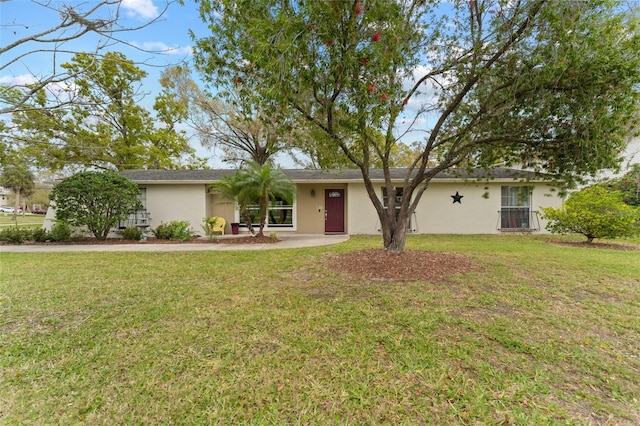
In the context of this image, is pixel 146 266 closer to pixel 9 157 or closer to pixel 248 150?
pixel 248 150

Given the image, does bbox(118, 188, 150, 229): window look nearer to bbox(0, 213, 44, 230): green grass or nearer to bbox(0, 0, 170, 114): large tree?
bbox(0, 213, 44, 230): green grass

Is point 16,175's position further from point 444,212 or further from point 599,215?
point 599,215

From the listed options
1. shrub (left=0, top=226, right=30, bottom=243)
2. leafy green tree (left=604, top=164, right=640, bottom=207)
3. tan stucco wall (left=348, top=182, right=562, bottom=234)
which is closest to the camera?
shrub (left=0, top=226, right=30, bottom=243)

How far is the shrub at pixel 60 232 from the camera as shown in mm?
10633

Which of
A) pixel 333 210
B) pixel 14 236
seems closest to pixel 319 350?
pixel 333 210

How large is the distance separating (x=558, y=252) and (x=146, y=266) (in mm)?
10935

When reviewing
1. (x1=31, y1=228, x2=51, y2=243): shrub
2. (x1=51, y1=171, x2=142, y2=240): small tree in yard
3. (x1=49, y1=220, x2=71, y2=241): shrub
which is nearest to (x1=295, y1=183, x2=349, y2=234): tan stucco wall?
(x1=51, y1=171, x2=142, y2=240): small tree in yard

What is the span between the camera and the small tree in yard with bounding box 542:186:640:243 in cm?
913

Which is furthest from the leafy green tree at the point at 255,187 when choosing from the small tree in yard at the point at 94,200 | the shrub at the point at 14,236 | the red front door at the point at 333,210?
the shrub at the point at 14,236

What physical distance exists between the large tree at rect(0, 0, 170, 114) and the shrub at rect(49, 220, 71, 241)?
9.15 m

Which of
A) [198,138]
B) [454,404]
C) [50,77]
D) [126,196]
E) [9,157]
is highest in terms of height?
[198,138]

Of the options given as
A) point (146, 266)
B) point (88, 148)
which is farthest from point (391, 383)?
point (88, 148)

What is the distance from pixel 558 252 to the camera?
8.34m

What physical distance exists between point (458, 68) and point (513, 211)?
401 inches
